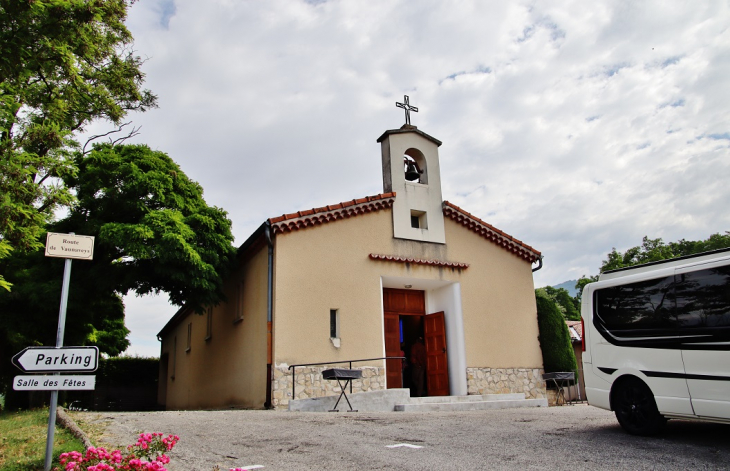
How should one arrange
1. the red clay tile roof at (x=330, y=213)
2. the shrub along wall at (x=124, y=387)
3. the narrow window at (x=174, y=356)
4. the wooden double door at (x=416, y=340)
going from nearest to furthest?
the red clay tile roof at (x=330, y=213) < the wooden double door at (x=416, y=340) < the narrow window at (x=174, y=356) < the shrub along wall at (x=124, y=387)

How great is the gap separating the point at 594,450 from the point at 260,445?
380 cm

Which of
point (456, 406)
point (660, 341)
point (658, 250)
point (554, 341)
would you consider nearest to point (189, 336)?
point (456, 406)

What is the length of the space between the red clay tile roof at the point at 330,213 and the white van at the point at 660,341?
24.8ft

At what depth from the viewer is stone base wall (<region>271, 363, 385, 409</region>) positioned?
39.7 feet

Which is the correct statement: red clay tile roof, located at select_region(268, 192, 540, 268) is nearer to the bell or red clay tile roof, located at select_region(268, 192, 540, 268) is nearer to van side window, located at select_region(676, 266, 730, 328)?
the bell

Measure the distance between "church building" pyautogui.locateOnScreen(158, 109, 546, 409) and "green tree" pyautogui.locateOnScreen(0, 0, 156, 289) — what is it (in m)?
4.86

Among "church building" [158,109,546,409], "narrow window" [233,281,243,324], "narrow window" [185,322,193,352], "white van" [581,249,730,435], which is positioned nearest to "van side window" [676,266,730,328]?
"white van" [581,249,730,435]

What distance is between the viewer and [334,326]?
44.2 ft

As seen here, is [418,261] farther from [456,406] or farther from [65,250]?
[65,250]

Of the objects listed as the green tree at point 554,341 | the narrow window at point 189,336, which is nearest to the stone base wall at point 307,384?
the green tree at point 554,341

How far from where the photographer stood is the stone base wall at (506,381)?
583 inches

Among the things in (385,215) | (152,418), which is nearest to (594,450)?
(152,418)

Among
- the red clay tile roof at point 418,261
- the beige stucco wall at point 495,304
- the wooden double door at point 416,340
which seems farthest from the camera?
the beige stucco wall at point 495,304

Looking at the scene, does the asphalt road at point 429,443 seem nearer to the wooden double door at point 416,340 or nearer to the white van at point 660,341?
the white van at point 660,341
